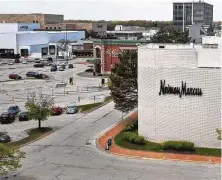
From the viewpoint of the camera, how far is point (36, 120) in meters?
50.1

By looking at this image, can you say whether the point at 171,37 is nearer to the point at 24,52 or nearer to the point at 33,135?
the point at 24,52

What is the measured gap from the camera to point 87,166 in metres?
35.0

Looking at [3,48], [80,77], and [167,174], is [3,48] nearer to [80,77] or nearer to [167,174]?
[80,77]

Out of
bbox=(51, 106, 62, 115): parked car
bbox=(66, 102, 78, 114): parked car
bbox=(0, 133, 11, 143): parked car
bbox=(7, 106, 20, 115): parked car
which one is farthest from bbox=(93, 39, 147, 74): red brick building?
bbox=(0, 133, 11, 143): parked car

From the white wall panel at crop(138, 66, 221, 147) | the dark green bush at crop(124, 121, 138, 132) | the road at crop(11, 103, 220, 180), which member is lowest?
the road at crop(11, 103, 220, 180)

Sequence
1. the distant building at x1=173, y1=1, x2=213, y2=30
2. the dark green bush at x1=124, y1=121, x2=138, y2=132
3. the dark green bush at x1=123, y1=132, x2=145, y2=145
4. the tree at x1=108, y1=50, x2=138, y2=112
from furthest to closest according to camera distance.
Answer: the distant building at x1=173, y1=1, x2=213, y2=30 → the tree at x1=108, y1=50, x2=138, y2=112 → the dark green bush at x1=124, y1=121, x2=138, y2=132 → the dark green bush at x1=123, y1=132, x2=145, y2=145

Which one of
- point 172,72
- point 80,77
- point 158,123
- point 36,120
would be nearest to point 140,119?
point 158,123

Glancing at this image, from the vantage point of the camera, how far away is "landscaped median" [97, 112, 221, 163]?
36969mm

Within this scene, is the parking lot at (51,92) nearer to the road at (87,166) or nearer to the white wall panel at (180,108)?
the road at (87,166)

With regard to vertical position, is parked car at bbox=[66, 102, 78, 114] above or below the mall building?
below

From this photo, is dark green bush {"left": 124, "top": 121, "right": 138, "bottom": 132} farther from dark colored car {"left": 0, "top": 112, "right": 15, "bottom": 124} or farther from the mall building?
dark colored car {"left": 0, "top": 112, "right": 15, "bottom": 124}

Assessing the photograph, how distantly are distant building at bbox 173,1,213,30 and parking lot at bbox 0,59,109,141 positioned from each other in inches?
3315

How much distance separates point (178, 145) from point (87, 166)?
773cm

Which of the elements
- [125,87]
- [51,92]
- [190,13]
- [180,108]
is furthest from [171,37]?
[190,13]
